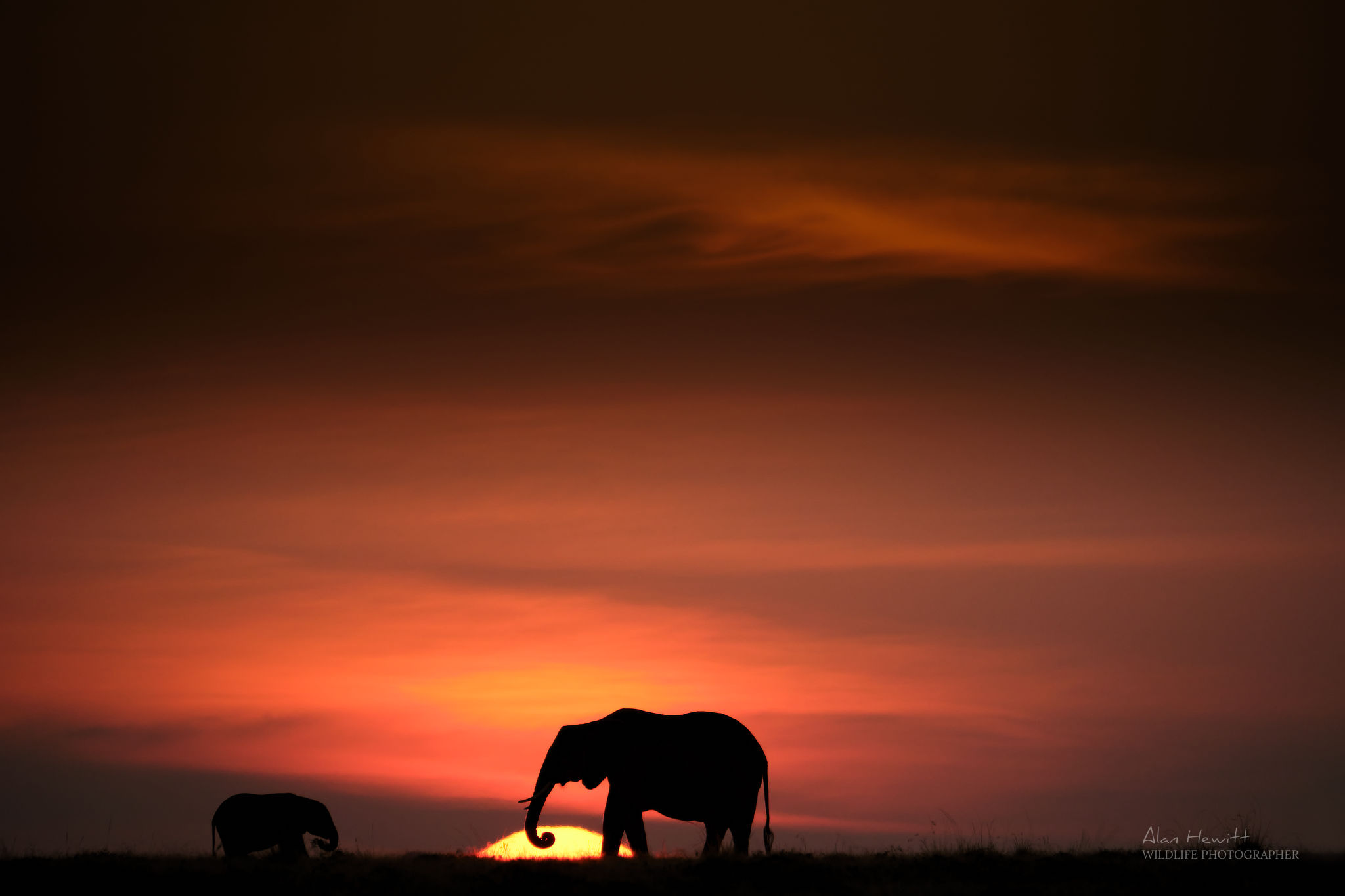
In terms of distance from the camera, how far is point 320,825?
2875cm

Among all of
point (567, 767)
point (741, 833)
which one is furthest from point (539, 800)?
point (741, 833)

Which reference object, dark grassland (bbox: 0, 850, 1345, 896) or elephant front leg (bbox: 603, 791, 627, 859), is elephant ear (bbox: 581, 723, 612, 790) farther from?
dark grassland (bbox: 0, 850, 1345, 896)

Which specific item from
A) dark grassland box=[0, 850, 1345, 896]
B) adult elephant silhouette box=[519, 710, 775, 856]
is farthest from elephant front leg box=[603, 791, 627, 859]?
dark grassland box=[0, 850, 1345, 896]

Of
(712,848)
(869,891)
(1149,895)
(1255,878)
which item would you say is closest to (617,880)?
(869,891)

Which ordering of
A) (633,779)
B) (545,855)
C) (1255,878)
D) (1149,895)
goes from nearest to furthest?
(1149,895) → (1255,878) → (545,855) → (633,779)

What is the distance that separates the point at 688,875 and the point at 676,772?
5857 mm

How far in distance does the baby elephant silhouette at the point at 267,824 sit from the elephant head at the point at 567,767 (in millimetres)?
3981

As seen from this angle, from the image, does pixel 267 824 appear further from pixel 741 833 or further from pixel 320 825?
pixel 741 833

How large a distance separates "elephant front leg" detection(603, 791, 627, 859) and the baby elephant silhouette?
4784mm

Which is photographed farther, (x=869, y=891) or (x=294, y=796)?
(x=294, y=796)

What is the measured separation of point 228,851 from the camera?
27766mm

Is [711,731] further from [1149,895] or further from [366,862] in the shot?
[1149,895]

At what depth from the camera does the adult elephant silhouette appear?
29672mm

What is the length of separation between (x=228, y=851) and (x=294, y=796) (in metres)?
1.48
